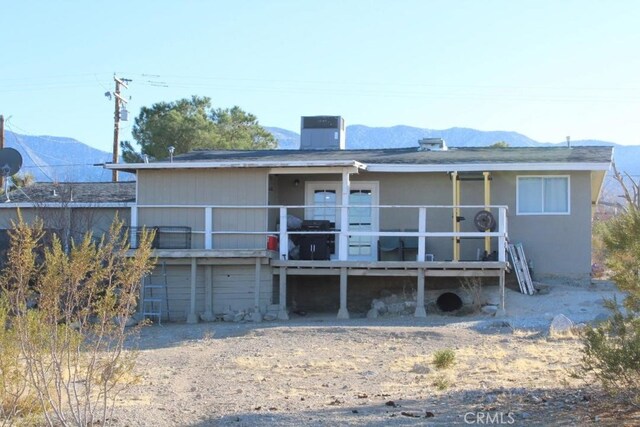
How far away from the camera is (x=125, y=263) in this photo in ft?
25.9

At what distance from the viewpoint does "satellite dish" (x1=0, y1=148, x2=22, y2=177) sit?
22828 millimetres

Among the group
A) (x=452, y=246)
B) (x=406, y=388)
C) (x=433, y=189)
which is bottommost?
(x=406, y=388)

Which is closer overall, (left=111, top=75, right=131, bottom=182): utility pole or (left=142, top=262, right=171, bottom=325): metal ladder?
(left=142, top=262, right=171, bottom=325): metal ladder

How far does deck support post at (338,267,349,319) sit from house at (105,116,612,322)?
3 centimetres

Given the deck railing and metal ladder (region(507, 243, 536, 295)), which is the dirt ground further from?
the deck railing

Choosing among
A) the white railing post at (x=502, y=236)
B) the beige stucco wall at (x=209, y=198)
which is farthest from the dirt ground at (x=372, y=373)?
the beige stucco wall at (x=209, y=198)

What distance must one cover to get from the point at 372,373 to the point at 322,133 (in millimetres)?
12978

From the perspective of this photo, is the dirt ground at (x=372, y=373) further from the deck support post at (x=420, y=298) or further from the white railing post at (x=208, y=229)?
the white railing post at (x=208, y=229)

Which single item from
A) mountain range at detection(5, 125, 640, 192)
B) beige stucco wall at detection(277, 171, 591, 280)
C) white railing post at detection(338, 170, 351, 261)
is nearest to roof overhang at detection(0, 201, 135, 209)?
beige stucco wall at detection(277, 171, 591, 280)

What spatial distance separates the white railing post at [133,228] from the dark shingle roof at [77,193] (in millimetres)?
2353

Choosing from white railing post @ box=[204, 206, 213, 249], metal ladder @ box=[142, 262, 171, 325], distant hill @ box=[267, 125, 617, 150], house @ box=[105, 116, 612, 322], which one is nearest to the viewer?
house @ box=[105, 116, 612, 322]

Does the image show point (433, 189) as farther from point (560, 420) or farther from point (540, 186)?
point (560, 420)

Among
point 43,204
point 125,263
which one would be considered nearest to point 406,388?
point 125,263

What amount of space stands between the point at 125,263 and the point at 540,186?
13438 millimetres
